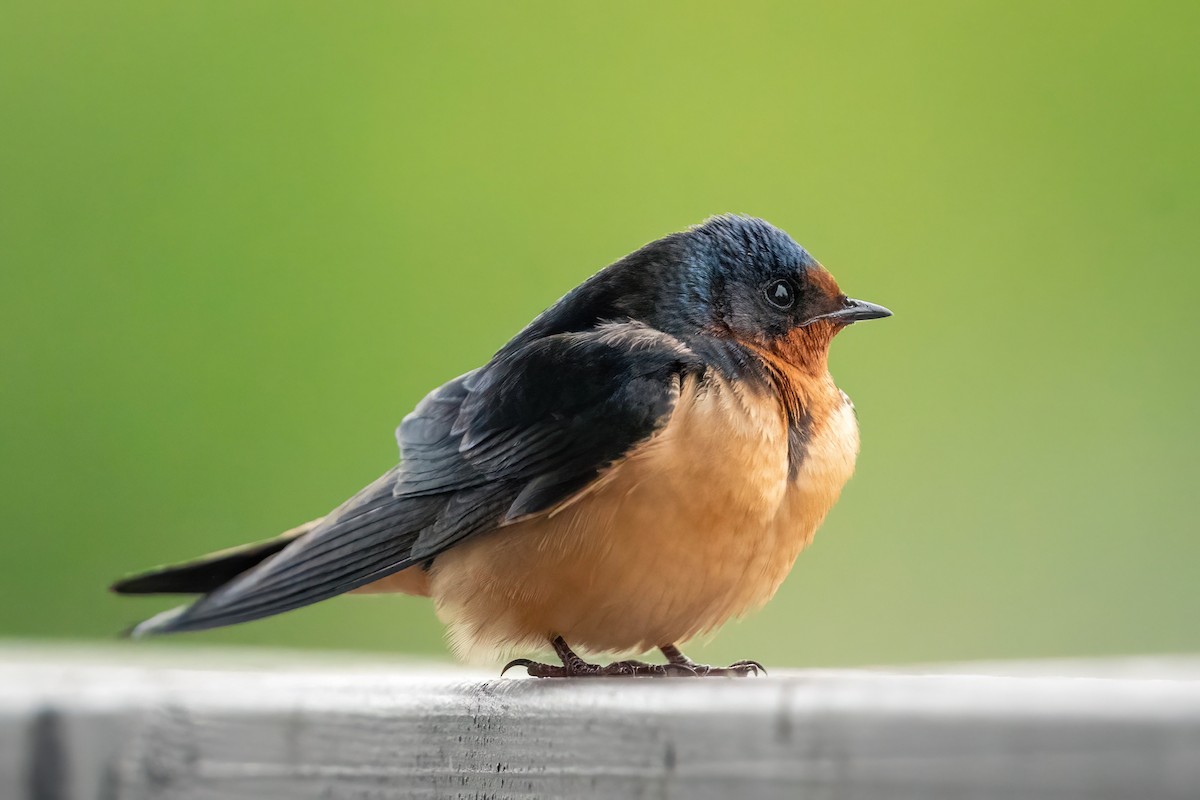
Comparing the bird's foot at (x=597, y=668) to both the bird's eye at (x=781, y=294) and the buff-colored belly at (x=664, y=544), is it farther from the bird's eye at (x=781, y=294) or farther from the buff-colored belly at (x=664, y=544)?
the bird's eye at (x=781, y=294)

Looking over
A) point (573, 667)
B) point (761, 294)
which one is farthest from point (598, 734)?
point (761, 294)

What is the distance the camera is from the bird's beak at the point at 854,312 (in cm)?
193

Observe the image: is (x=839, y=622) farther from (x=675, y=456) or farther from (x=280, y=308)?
(x=675, y=456)

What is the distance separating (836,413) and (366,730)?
0.84 meters

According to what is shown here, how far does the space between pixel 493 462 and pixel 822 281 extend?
48cm

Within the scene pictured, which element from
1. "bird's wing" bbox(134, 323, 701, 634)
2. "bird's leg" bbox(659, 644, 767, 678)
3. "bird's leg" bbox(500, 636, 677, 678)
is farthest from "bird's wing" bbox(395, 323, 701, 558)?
"bird's leg" bbox(659, 644, 767, 678)

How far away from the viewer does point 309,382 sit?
3354 mm

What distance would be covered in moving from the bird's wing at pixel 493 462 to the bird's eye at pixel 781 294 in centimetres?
18

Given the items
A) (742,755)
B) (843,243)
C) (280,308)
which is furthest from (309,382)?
(742,755)

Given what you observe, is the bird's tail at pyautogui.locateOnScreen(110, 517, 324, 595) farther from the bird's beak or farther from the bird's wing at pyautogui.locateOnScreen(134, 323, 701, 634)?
the bird's beak

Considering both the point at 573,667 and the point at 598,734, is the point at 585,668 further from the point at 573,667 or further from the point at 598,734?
the point at 598,734

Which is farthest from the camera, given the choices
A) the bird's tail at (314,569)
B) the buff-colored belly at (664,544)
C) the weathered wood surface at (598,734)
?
the bird's tail at (314,569)

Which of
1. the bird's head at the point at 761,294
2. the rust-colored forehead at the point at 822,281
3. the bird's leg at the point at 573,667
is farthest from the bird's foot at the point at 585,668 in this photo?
the rust-colored forehead at the point at 822,281

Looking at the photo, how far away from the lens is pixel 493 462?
185cm
